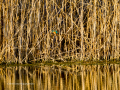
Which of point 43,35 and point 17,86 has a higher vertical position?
point 43,35

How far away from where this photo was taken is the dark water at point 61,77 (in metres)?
4.79

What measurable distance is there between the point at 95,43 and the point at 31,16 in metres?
1.42

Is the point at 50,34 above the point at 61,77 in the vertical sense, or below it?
above

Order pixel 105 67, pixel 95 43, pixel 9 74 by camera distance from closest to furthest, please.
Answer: pixel 9 74 → pixel 105 67 → pixel 95 43

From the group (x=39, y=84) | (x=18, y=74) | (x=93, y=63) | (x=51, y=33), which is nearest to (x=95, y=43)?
(x=93, y=63)

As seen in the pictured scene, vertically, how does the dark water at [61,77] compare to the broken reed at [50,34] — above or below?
below

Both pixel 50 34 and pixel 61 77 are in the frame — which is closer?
pixel 61 77

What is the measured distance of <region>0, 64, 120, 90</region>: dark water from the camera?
4789mm

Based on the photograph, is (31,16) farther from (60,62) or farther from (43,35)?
(60,62)

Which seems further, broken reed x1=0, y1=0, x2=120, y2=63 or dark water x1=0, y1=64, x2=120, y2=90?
broken reed x1=0, y1=0, x2=120, y2=63

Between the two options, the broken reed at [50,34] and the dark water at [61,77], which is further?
the broken reed at [50,34]

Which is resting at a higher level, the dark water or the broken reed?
the broken reed

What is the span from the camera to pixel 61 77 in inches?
222

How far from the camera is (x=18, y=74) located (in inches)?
235
